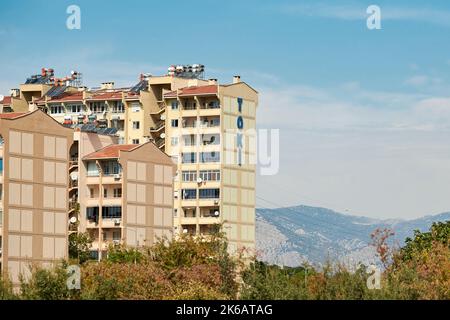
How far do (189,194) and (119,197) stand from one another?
10854 millimetres

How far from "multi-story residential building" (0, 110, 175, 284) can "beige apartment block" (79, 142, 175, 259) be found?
7 cm

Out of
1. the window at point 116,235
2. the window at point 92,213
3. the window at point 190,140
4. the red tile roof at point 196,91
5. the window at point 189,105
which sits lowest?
the window at point 116,235

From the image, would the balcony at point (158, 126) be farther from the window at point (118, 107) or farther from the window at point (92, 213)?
the window at point (92, 213)

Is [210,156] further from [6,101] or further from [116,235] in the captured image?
[6,101]

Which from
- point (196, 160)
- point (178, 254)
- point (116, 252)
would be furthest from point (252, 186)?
point (178, 254)

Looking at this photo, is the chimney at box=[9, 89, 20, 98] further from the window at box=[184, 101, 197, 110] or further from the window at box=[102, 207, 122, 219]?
the window at box=[102, 207, 122, 219]

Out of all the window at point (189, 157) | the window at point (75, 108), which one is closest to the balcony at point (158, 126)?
the window at point (189, 157)

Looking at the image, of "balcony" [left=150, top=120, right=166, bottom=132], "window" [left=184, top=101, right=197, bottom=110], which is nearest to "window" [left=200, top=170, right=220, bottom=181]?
"window" [left=184, top=101, right=197, bottom=110]

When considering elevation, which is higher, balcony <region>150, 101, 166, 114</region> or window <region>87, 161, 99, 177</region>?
balcony <region>150, 101, 166, 114</region>

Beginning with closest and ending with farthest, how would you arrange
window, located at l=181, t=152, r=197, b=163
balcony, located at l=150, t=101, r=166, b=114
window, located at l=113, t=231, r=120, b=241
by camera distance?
window, located at l=113, t=231, r=120, b=241
window, located at l=181, t=152, r=197, b=163
balcony, located at l=150, t=101, r=166, b=114

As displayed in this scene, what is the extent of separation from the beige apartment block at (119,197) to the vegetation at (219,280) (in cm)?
1758

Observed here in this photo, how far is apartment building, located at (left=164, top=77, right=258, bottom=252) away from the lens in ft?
358

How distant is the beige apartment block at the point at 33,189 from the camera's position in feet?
288
